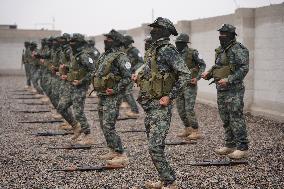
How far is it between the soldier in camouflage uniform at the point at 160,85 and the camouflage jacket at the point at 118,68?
1.32 meters

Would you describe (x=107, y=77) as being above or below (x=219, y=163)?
above

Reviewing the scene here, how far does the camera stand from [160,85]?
4762 millimetres

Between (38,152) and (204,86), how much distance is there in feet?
28.1

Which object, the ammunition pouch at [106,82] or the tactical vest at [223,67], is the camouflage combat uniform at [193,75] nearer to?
the tactical vest at [223,67]

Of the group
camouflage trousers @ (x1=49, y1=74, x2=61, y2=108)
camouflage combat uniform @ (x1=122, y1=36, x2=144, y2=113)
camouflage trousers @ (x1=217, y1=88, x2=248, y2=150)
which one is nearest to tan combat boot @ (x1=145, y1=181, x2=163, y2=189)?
camouflage trousers @ (x1=217, y1=88, x2=248, y2=150)

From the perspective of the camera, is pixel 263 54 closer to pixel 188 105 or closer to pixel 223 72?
pixel 188 105

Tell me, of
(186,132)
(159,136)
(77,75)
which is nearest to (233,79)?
(159,136)

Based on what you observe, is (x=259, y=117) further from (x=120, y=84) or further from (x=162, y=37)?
(x=162, y=37)

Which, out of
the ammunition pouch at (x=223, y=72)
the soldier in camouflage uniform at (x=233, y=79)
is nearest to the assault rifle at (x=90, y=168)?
the soldier in camouflage uniform at (x=233, y=79)

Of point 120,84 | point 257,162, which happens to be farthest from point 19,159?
point 257,162

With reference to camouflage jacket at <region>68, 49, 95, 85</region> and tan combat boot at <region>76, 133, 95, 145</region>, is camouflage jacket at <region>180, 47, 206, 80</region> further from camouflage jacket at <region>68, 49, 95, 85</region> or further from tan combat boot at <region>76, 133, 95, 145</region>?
tan combat boot at <region>76, 133, 95, 145</region>

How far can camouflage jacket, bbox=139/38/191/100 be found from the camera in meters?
4.68

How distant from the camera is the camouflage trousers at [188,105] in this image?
8406 millimetres

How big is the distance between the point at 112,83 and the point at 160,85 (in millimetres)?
1714
